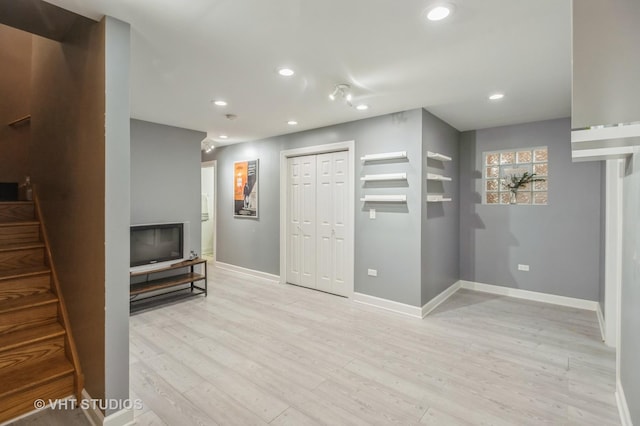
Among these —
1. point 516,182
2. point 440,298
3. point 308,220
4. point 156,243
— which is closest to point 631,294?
point 440,298

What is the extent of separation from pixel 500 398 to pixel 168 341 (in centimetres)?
291

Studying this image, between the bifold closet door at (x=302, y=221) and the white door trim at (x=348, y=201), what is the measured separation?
7 centimetres

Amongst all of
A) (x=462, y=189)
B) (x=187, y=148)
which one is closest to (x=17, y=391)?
(x=187, y=148)

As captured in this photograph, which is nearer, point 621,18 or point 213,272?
point 621,18

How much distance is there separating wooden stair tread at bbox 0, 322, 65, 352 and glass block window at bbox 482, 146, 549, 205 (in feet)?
17.0

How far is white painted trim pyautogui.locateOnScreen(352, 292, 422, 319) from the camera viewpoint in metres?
3.65

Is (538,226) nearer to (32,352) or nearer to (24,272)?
(32,352)

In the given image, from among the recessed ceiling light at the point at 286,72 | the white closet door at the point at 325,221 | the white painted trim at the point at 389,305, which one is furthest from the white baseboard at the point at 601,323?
the recessed ceiling light at the point at 286,72

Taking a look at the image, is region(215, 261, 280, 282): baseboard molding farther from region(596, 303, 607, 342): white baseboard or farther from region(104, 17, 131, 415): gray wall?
region(596, 303, 607, 342): white baseboard

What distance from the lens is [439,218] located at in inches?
164

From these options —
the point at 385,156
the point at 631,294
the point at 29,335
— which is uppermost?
the point at 385,156

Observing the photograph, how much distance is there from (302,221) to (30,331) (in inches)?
131

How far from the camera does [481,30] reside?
6.51 feet

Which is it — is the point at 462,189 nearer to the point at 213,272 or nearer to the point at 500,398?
the point at 500,398
